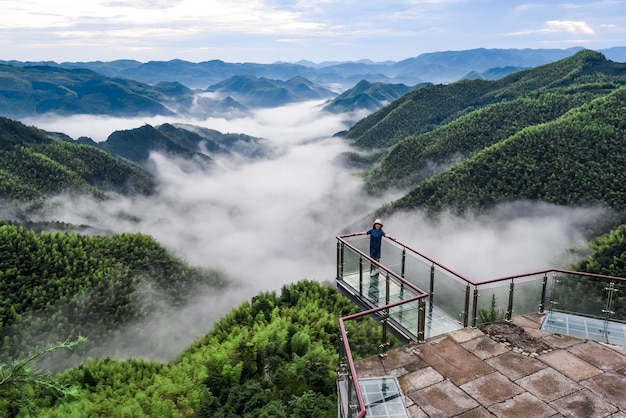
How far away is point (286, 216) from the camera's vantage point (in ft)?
425

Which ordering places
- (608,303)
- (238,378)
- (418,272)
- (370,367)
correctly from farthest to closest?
(238,378), (418,272), (608,303), (370,367)

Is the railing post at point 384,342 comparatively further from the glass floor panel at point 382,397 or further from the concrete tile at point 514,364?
the concrete tile at point 514,364

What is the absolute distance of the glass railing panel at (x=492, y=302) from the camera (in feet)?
34.3

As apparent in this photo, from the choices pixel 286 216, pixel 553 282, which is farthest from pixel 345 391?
pixel 286 216

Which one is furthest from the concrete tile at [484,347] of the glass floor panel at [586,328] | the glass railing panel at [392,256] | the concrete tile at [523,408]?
the glass railing panel at [392,256]

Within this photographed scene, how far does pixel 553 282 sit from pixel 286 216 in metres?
120

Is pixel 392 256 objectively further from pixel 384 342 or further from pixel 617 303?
pixel 617 303

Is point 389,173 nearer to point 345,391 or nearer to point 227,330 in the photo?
point 227,330

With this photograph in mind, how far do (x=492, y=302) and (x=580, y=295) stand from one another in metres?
2.00

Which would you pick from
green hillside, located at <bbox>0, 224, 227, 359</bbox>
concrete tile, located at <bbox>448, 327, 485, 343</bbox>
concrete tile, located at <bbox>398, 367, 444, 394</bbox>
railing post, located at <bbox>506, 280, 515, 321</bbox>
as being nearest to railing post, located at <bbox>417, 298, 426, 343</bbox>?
concrete tile, located at <bbox>448, 327, 485, 343</bbox>

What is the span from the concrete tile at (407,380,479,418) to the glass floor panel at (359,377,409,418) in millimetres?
303

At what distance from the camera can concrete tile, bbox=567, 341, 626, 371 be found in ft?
28.8

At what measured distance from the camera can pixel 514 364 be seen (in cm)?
880

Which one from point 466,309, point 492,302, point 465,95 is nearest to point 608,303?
point 492,302
